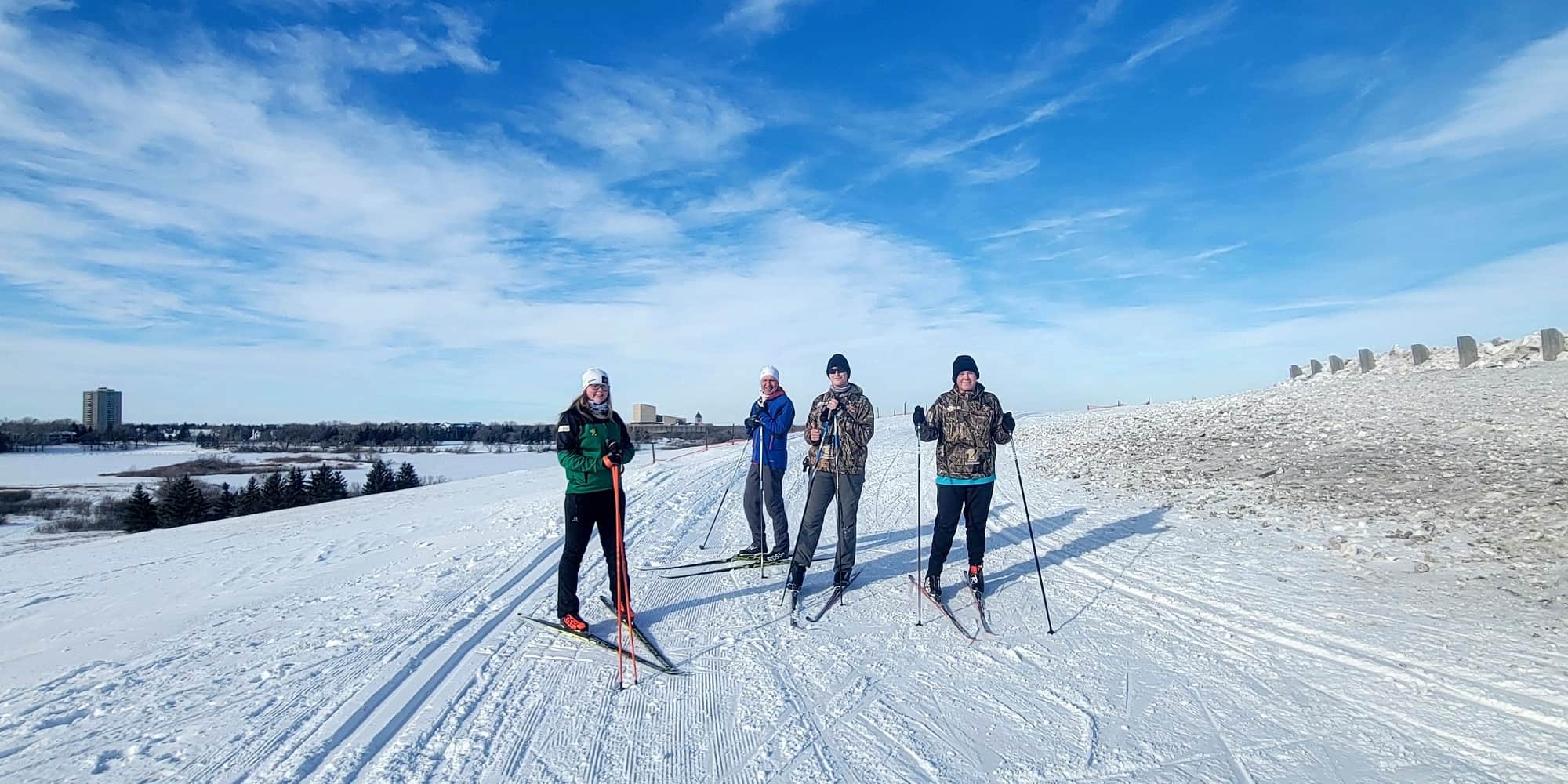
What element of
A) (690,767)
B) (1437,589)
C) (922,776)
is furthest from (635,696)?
(1437,589)

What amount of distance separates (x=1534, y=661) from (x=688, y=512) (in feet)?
32.9

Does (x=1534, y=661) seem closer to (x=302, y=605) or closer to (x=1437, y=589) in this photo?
(x=1437, y=589)

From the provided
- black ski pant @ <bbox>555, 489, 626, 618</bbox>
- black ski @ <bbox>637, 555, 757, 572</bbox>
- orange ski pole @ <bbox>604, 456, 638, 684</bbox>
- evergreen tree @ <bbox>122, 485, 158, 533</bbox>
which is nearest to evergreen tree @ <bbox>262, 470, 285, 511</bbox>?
evergreen tree @ <bbox>122, 485, 158, 533</bbox>

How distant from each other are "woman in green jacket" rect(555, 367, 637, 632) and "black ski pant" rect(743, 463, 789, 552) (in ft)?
8.66

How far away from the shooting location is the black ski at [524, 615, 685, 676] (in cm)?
516

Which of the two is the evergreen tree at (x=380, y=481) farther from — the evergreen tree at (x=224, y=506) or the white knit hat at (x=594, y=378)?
the white knit hat at (x=594, y=378)

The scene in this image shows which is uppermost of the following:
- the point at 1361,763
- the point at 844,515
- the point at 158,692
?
the point at 844,515

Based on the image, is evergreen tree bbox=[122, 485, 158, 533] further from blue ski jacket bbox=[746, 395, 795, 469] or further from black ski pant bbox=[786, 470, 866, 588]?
black ski pant bbox=[786, 470, 866, 588]

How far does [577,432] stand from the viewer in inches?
229

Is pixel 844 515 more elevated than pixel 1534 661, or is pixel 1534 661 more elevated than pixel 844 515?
pixel 844 515

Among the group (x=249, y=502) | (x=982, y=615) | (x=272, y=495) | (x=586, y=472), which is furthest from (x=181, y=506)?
(x=982, y=615)

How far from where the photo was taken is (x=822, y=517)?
275 inches

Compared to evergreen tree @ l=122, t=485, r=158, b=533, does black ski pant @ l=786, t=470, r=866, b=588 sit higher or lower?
higher

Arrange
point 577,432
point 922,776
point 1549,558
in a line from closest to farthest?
point 922,776 < point 577,432 < point 1549,558
